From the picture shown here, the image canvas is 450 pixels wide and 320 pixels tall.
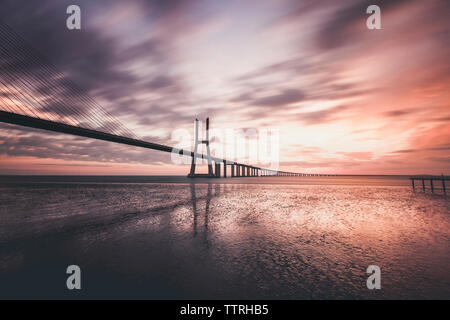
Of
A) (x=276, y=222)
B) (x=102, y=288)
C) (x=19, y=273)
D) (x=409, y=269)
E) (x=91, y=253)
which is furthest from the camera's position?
(x=276, y=222)

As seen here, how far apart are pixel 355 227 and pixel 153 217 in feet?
33.3

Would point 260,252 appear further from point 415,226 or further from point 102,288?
point 415,226

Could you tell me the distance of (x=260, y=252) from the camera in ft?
21.5
